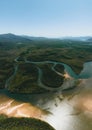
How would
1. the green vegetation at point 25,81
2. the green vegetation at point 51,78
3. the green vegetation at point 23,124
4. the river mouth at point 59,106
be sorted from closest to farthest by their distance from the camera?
1. the green vegetation at point 23,124
2. the river mouth at point 59,106
3. the green vegetation at point 25,81
4. the green vegetation at point 51,78

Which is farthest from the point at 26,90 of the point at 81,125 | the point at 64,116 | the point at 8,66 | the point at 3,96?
the point at 8,66

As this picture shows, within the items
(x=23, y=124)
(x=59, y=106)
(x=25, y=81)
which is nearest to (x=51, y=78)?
(x=25, y=81)

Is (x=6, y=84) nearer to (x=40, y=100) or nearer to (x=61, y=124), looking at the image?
(x=40, y=100)

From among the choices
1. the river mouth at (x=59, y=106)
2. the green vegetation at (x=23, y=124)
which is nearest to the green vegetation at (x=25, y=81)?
the river mouth at (x=59, y=106)

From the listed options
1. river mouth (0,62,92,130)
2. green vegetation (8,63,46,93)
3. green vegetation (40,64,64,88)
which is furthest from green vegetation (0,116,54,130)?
green vegetation (40,64,64,88)

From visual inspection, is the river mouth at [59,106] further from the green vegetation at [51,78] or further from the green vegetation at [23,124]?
the green vegetation at [51,78]

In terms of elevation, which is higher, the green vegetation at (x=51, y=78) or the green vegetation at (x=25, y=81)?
the green vegetation at (x=51, y=78)
